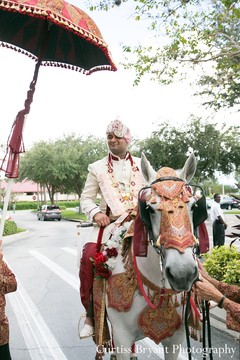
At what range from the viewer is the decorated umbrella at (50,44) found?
298 cm

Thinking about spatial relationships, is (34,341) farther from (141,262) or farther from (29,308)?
(141,262)

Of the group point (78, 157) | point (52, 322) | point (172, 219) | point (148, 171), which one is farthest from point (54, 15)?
point (78, 157)

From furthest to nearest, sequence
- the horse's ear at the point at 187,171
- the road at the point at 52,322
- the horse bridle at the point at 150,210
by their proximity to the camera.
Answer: the road at the point at 52,322 → the horse's ear at the point at 187,171 → the horse bridle at the point at 150,210

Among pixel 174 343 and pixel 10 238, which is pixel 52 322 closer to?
pixel 174 343

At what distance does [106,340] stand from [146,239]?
4.50 ft

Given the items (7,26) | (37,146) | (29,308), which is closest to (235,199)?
(7,26)

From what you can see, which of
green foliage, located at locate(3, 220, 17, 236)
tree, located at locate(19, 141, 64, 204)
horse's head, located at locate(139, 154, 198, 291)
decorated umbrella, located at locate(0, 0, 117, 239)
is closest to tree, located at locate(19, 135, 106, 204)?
tree, located at locate(19, 141, 64, 204)

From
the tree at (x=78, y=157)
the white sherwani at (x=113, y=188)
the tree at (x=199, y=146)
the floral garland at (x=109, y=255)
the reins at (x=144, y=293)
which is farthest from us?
the tree at (x=78, y=157)

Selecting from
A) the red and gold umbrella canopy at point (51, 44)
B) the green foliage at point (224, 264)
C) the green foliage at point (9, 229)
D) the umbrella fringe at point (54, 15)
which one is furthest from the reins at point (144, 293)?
the green foliage at point (9, 229)

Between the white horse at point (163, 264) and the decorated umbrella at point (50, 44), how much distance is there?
1279mm

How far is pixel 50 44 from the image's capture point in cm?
420

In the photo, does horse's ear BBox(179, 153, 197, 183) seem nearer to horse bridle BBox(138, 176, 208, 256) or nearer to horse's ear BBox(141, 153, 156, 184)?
horse bridle BBox(138, 176, 208, 256)

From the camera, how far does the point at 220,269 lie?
592 centimetres

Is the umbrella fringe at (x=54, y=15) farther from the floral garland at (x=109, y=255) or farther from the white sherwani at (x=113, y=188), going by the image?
the floral garland at (x=109, y=255)
